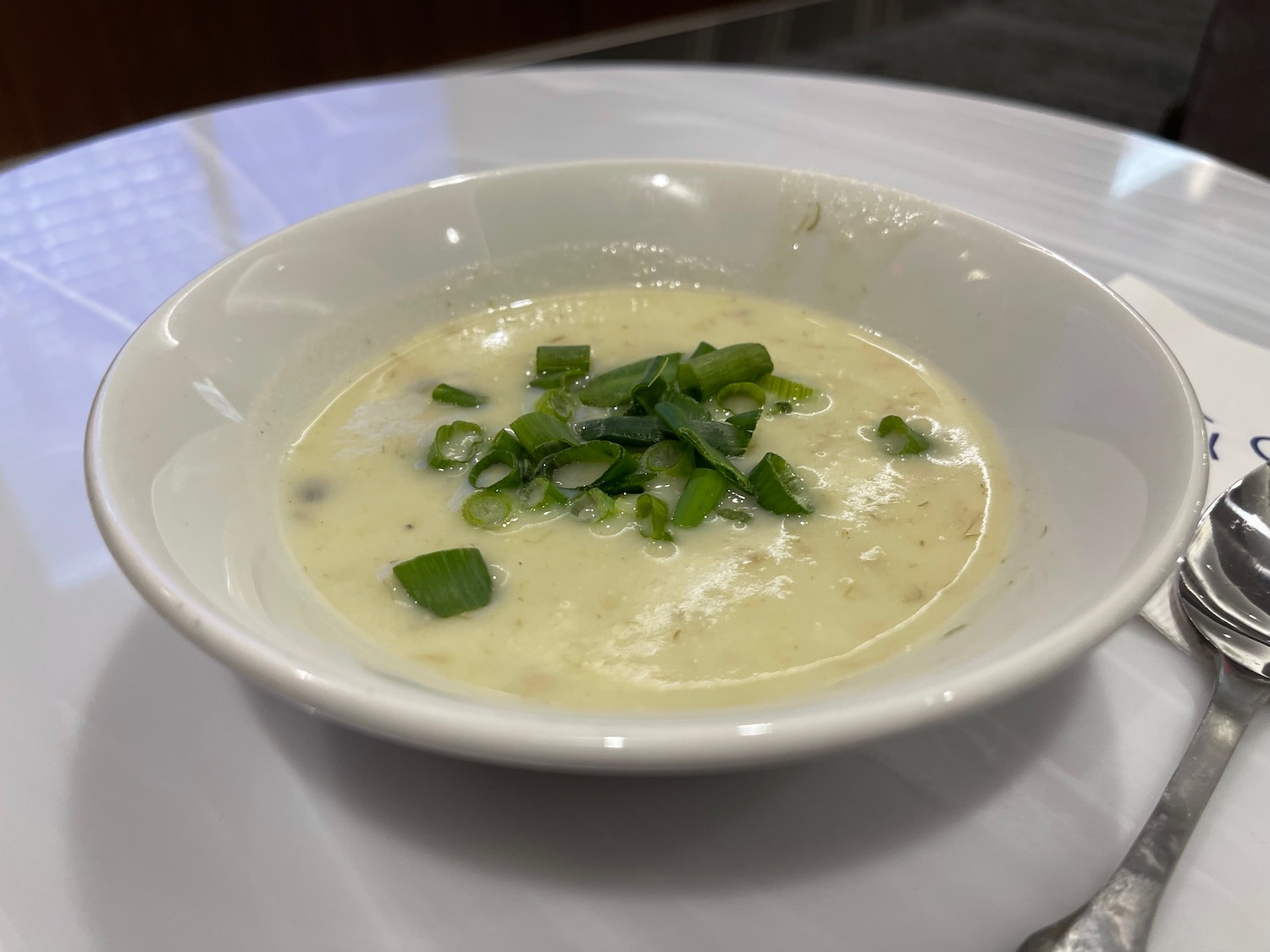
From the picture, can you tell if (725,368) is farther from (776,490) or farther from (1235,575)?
(1235,575)

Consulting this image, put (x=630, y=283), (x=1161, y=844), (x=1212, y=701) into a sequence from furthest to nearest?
1. (x=630, y=283)
2. (x=1212, y=701)
3. (x=1161, y=844)

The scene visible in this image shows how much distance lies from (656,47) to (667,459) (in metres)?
5.17

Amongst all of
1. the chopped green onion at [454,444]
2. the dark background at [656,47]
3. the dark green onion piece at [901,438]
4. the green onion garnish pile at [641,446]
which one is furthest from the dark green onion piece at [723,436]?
the dark background at [656,47]

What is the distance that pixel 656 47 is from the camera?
586 cm

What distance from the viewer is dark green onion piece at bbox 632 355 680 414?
1.42 meters

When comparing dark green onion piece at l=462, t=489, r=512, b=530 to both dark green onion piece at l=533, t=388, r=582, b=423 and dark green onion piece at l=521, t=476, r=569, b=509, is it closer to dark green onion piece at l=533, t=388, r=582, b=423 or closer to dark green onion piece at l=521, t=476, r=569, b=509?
dark green onion piece at l=521, t=476, r=569, b=509

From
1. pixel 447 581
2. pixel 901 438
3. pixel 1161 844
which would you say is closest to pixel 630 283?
pixel 901 438

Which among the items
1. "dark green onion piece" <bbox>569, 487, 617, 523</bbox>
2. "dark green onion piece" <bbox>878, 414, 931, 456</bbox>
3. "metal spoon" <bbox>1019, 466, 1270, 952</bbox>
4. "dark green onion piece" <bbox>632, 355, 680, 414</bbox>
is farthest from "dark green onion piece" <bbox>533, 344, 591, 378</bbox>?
"metal spoon" <bbox>1019, 466, 1270, 952</bbox>

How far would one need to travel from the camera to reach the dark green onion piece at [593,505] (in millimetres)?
1279

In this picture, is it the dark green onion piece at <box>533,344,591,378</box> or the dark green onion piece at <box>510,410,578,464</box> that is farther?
the dark green onion piece at <box>533,344,591,378</box>

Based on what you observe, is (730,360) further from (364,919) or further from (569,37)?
(569,37)

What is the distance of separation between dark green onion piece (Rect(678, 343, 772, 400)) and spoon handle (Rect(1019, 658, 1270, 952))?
74cm

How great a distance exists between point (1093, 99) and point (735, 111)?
4255mm

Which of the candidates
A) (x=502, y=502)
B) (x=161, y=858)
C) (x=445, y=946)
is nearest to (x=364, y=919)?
(x=445, y=946)
